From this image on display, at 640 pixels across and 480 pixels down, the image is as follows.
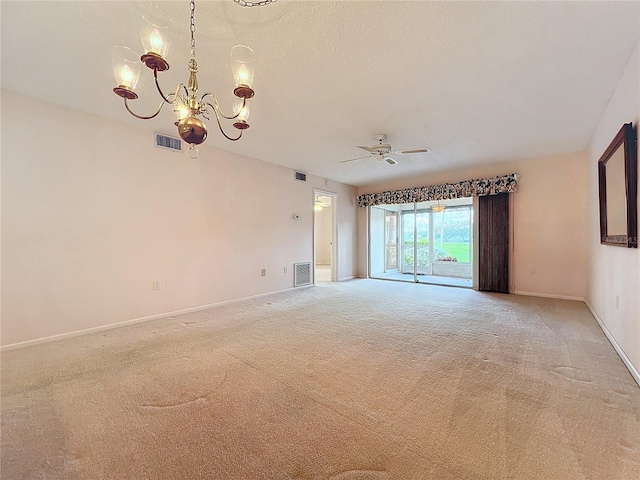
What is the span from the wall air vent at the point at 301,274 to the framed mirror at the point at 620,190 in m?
4.76

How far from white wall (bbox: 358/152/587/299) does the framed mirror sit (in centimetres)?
197

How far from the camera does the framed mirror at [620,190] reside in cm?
214

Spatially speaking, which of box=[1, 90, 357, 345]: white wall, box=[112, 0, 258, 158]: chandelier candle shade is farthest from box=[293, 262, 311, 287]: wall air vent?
box=[112, 0, 258, 158]: chandelier candle shade

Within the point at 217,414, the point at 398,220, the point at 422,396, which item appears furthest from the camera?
the point at 398,220

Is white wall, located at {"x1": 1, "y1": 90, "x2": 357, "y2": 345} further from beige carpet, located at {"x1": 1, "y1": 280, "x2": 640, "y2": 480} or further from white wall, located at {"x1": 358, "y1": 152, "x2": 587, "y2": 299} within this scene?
white wall, located at {"x1": 358, "y1": 152, "x2": 587, "y2": 299}

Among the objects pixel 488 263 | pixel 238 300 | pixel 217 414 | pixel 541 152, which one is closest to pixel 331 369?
pixel 217 414

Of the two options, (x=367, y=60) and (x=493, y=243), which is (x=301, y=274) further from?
(x=367, y=60)

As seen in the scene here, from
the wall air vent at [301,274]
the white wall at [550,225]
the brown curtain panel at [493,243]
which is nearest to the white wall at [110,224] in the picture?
the wall air vent at [301,274]

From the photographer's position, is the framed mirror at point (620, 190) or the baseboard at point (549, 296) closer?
the framed mirror at point (620, 190)

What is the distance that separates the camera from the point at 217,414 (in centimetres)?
172

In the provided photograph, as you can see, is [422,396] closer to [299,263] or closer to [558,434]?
[558,434]

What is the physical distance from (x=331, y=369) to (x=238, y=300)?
9.62ft

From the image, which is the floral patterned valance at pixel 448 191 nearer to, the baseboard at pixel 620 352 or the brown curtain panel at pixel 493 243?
the brown curtain panel at pixel 493 243

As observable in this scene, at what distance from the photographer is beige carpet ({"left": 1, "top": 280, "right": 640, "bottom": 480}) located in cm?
133
